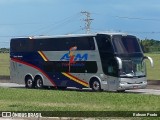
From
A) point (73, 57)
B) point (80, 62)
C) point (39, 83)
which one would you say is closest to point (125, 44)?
point (80, 62)

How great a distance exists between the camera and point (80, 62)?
3120cm

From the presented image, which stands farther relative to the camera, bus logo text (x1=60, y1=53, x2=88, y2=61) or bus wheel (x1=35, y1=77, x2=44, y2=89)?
bus wheel (x1=35, y1=77, x2=44, y2=89)

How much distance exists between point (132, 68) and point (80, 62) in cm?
384

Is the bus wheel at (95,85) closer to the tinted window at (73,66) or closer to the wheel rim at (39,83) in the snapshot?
the tinted window at (73,66)

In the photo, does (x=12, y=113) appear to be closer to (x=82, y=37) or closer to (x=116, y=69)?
(x=116, y=69)

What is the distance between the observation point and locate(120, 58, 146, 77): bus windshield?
2898 centimetres

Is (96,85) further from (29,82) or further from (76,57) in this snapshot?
(29,82)

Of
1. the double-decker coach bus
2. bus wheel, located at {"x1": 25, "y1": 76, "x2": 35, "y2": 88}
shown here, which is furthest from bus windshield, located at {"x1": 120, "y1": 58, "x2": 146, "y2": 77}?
bus wheel, located at {"x1": 25, "y1": 76, "x2": 35, "y2": 88}

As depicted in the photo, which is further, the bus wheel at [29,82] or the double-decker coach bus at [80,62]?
the bus wheel at [29,82]

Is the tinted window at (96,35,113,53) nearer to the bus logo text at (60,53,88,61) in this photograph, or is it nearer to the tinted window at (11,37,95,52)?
the tinted window at (11,37,95,52)

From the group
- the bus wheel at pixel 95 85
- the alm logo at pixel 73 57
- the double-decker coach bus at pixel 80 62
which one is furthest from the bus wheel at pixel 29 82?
the bus wheel at pixel 95 85

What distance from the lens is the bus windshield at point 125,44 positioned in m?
29.1

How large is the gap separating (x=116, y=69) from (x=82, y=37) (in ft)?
12.0

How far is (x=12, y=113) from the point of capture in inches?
559
